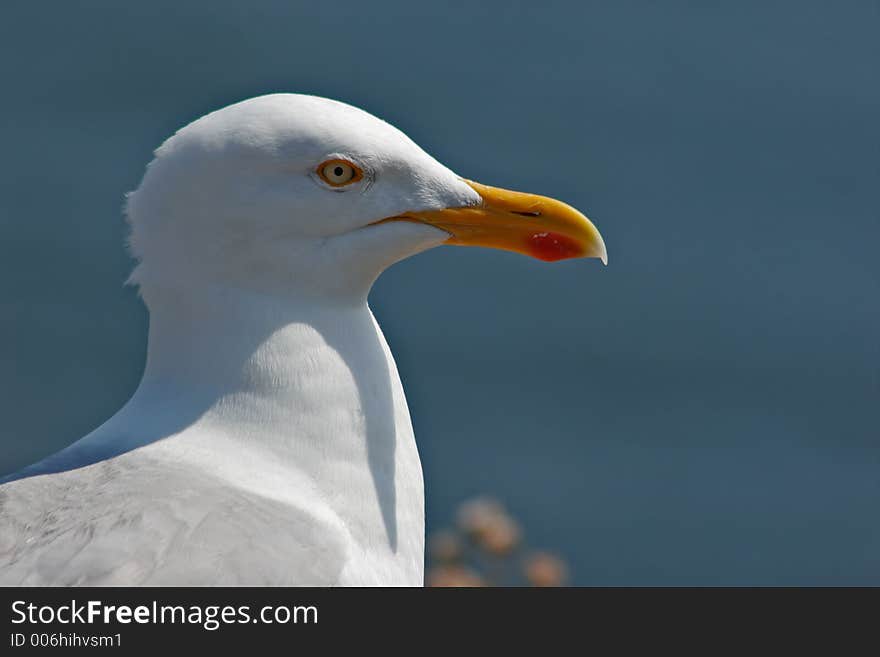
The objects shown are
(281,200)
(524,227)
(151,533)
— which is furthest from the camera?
(524,227)

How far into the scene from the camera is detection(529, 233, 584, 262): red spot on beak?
464 centimetres

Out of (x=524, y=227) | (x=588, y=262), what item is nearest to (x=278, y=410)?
(x=524, y=227)

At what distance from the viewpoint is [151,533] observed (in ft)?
12.7

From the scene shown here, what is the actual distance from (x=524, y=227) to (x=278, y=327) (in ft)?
2.46

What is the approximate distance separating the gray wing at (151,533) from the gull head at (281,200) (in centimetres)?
55

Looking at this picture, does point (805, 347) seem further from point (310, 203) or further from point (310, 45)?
point (310, 203)

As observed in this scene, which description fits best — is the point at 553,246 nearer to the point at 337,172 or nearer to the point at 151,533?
the point at 337,172

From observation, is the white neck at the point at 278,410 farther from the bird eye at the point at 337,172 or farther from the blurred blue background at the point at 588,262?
the blurred blue background at the point at 588,262

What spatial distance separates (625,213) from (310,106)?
6.35 m

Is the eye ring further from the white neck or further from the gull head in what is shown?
the white neck

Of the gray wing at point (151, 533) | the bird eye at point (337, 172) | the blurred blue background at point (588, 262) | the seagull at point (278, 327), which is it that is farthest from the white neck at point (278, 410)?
the blurred blue background at point (588, 262)


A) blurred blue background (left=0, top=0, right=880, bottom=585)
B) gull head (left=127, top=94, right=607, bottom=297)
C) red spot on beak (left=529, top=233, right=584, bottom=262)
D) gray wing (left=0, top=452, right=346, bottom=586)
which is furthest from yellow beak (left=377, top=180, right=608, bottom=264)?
blurred blue background (left=0, top=0, right=880, bottom=585)

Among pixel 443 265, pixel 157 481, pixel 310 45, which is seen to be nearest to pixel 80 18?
pixel 310 45

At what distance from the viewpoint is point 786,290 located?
10430 mm
